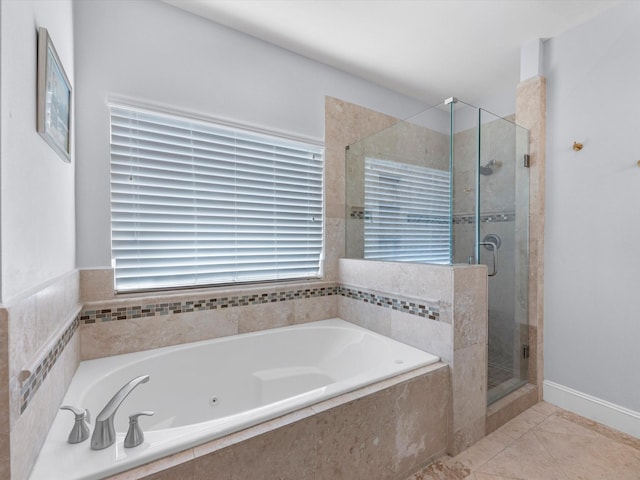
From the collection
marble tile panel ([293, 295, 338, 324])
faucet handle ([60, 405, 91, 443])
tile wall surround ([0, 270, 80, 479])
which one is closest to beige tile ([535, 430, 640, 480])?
marble tile panel ([293, 295, 338, 324])

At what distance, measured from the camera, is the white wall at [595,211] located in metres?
1.86

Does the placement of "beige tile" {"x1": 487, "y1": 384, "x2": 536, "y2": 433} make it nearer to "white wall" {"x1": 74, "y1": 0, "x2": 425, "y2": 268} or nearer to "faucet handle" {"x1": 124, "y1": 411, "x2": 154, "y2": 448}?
"faucet handle" {"x1": 124, "y1": 411, "x2": 154, "y2": 448}

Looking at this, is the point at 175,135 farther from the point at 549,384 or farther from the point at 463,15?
the point at 549,384

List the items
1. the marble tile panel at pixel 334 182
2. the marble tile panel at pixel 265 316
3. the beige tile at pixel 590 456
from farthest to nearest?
the marble tile panel at pixel 334 182, the marble tile panel at pixel 265 316, the beige tile at pixel 590 456

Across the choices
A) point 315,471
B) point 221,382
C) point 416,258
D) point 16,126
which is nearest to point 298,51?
point 416,258

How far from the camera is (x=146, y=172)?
1.85 m

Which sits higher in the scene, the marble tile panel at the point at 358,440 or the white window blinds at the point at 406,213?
the white window blinds at the point at 406,213

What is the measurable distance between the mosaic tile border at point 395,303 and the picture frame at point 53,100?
185cm

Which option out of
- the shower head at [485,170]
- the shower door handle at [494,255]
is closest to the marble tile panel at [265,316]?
the shower door handle at [494,255]

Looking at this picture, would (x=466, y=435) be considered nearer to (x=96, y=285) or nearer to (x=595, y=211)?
(x=595, y=211)

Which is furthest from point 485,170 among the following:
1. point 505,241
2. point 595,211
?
point 595,211

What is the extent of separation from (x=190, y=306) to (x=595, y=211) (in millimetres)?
2576

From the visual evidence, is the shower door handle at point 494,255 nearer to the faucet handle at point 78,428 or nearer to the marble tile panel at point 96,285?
the faucet handle at point 78,428

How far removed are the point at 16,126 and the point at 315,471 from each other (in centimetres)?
148
